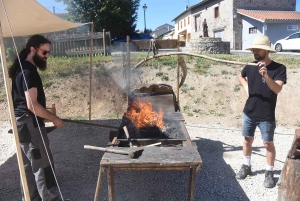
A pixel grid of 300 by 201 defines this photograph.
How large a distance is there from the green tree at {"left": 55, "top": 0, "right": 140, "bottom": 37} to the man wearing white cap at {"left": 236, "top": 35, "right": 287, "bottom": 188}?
19.8 m

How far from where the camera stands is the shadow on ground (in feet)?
11.6

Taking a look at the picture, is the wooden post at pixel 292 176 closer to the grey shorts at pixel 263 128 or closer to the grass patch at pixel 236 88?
the grey shorts at pixel 263 128

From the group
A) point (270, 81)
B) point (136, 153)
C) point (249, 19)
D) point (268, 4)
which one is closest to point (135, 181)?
point (136, 153)

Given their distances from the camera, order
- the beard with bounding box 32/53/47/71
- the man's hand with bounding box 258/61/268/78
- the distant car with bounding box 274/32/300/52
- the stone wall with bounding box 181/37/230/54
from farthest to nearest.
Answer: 1. the distant car with bounding box 274/32/300/52
2. the stone wall with bounding box 181/37/230/54
3. the man's hand with bounding box 258/61/268/78
4. the beard with bounding box 32/53/47/71

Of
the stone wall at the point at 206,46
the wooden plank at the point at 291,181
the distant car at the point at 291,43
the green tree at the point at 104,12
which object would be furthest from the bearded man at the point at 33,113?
the green tree at the point at 104,12

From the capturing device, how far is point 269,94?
3.41 m

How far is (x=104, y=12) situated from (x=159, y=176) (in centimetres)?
2000

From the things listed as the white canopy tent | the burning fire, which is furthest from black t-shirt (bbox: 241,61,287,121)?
the white canopy tent

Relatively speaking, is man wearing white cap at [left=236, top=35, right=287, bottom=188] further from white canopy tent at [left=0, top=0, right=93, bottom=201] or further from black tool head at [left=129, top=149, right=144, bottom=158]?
white canopy tent at [left=0, top=0, right=93, bottom=201]

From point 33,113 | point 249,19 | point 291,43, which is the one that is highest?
point 249,19

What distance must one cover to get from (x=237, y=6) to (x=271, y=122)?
23.3 m

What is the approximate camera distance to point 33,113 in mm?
2887

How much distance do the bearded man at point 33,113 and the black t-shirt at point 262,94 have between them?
8.23 ft

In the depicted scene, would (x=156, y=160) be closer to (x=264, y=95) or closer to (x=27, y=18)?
(x=264, y=95)
